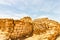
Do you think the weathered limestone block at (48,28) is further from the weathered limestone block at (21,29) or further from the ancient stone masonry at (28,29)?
the weathered limestone block at (21,29)

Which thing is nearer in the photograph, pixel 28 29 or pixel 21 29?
pixel 21 29

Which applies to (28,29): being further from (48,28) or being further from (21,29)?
(48,28)

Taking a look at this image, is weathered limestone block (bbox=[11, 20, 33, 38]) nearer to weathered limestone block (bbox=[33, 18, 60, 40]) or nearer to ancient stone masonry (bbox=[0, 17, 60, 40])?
ancient stone masonry (bbox=[0, 17, 60, 40])

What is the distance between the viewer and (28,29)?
11352 millimetres

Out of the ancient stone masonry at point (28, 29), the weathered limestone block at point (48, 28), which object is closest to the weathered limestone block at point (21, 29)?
the ancient stone masonry at point (28, 29)

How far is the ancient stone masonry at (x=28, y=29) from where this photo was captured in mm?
10797

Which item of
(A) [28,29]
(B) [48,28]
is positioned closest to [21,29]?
(A) [28,29]

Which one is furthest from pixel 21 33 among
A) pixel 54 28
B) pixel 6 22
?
pixel 54 28

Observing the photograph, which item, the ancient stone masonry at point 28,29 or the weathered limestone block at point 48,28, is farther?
the weathered limestone block at point 48,28

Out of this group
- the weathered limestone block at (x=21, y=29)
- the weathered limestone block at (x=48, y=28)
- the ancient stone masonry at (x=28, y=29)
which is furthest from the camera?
the weathered limestone block at (x=48, y=28)

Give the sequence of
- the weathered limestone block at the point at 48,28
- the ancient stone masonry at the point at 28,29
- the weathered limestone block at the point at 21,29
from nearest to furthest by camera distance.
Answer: the ancient stone masonry at the point at 28,29 → the weathered limestone block at the point at 21,29 → the weathered limestone block at the point at 48,28

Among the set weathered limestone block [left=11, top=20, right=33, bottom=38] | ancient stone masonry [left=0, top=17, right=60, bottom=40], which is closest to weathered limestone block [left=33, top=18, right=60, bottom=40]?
ancient stone masonry [left=0, top=17, right=60, bottom=40]

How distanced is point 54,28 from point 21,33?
2.19 metres

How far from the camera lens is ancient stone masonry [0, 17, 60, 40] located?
35.4 feet
